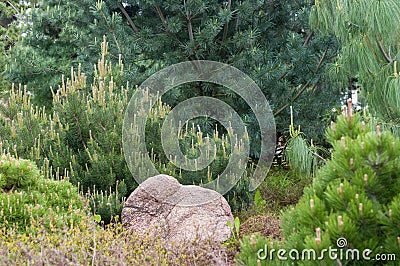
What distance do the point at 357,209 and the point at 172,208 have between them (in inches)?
115

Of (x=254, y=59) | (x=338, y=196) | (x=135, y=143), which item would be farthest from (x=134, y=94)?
(x=338, y=196)

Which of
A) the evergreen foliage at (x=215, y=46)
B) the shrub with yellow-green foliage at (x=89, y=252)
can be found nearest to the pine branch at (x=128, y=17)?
the evergreen foliage at (x=215, y=46)

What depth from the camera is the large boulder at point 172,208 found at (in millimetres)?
4578

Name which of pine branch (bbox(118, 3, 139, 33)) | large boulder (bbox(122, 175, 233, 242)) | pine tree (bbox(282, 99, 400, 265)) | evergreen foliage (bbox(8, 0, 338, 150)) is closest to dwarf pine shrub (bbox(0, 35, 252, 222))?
Result: large boulder (bbox(122, 175, 233, 242))

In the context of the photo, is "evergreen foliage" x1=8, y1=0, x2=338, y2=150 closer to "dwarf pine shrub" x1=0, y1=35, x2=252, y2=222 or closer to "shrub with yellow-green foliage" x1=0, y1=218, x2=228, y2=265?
"dwarf pine shrub" x1=0, y1=35, x2=252, y2=222

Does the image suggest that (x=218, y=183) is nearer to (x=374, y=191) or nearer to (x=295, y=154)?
(x=295, y=154)

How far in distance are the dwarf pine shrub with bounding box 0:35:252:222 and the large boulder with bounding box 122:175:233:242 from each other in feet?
1.92

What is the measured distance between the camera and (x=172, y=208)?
4707 mm

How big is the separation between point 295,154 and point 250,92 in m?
3.13

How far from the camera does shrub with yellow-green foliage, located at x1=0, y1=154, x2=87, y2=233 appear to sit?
383 cm

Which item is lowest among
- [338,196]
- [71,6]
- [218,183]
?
[338,196]

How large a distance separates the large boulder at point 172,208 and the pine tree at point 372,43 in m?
1.65

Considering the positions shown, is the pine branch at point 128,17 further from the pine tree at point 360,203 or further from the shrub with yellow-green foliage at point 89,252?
the pine tree at point 360,203

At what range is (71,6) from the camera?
8.55m
